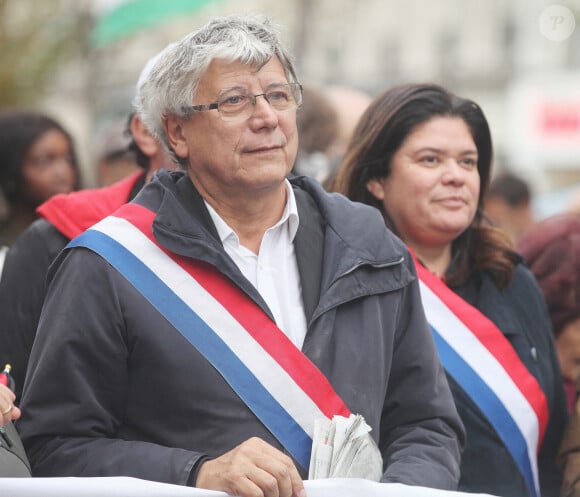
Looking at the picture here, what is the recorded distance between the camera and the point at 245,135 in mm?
3648

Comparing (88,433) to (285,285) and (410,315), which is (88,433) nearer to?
(285,285)

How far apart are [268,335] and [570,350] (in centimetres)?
215

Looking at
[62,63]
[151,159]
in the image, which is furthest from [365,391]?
[62,63]

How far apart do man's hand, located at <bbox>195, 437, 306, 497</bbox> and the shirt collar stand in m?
0.67

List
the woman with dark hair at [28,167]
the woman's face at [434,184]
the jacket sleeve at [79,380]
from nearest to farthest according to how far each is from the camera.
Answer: the jacket sleeve at [79,380] → the woman's face at [434,184] → the woman with dark hair at [28,167]

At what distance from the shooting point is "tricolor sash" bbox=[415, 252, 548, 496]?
14.7 feet

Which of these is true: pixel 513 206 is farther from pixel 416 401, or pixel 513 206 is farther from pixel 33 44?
pixel 33 44

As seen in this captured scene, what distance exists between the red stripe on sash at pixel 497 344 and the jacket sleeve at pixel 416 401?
779mm

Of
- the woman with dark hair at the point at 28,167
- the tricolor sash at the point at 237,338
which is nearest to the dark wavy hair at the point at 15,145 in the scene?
the woman with dark hair at the point at 28,167

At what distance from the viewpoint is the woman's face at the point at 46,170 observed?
6.09 meters

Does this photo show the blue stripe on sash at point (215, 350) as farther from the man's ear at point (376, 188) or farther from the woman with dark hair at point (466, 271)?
the man's ear at point (376, 188)

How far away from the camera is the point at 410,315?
3812 mm

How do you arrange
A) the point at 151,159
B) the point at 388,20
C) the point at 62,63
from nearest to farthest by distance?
1. the point at 151,159
2. the point at 62,63
3. the point at 388,20

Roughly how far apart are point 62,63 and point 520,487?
16526mm
